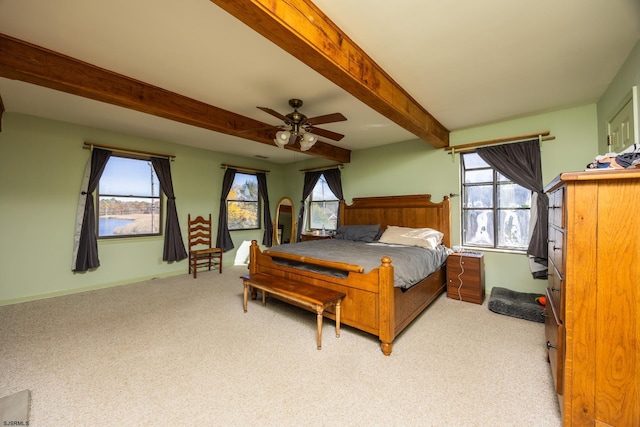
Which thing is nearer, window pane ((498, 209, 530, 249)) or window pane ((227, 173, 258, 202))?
window pane ((498, 209, 530, 249))

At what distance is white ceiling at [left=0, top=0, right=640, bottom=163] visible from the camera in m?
1.61

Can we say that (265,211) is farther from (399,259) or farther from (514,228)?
(514,228)

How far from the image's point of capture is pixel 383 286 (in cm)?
224

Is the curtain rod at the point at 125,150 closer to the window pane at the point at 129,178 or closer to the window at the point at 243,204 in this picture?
the window pane at the point at 129,178

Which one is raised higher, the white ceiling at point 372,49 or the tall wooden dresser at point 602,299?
the white ceiling at point 372,49

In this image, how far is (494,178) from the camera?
368cm

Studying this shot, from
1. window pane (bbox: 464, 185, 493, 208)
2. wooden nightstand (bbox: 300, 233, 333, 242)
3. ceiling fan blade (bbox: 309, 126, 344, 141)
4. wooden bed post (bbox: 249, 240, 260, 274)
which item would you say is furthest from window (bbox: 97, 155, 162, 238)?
window pane (bbox: 464, 185, 493, 208)

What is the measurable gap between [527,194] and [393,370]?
304 centimetres

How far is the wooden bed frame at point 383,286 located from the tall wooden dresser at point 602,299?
44.8 inches

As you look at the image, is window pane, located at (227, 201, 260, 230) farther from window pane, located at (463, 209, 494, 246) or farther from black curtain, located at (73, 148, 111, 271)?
window pane, located at (463, 209, 494, 246)

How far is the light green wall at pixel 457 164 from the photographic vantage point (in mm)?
3061

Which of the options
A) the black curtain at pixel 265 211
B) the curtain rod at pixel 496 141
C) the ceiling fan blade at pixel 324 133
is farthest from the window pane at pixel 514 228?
the black curtain at pixel 265 211

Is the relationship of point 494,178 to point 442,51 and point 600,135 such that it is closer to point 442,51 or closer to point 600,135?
point 600,135

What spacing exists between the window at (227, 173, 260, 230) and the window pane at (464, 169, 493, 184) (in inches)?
172
